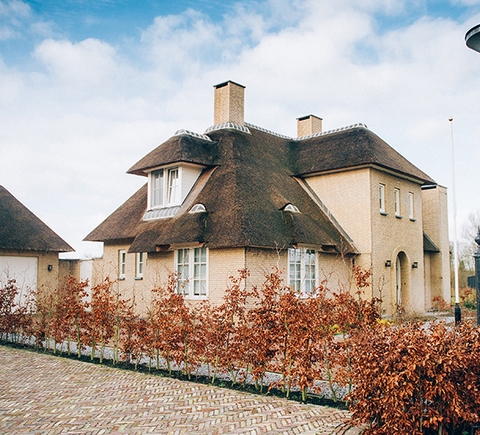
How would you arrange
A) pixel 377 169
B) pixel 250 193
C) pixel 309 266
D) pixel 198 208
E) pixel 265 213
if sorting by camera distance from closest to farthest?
pixel 265 213, pixel 198 208, pixel 250 193, pixel 309 266, pixel 377 169

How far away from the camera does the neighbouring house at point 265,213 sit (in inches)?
704

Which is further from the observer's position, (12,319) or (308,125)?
(308,125)

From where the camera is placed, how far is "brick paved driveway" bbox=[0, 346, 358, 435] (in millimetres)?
6797

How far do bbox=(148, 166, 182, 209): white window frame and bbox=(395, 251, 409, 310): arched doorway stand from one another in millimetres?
10659

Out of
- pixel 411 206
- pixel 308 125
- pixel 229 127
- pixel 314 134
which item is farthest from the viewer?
pixel 308 125

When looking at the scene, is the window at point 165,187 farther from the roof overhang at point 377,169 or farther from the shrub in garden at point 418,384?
the shrub in garden at point 418,384

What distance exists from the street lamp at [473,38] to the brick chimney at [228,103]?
18797 mm

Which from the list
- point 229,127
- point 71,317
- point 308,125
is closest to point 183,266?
point 71,317

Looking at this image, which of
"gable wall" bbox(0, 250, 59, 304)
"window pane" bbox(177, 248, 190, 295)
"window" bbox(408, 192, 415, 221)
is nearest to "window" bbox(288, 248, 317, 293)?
"window pane" bbox(177, 248, 190, 295)

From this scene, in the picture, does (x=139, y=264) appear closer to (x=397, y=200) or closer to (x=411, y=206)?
(x=397, y=200)

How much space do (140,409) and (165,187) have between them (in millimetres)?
14211

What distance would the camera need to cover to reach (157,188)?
21781 millimetres

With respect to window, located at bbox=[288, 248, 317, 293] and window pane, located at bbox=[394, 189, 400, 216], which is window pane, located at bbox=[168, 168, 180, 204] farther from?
window pane, located at bbox=[394, 189, 400, 216]

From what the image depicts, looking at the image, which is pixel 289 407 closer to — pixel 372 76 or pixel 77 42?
pixel 372 76
